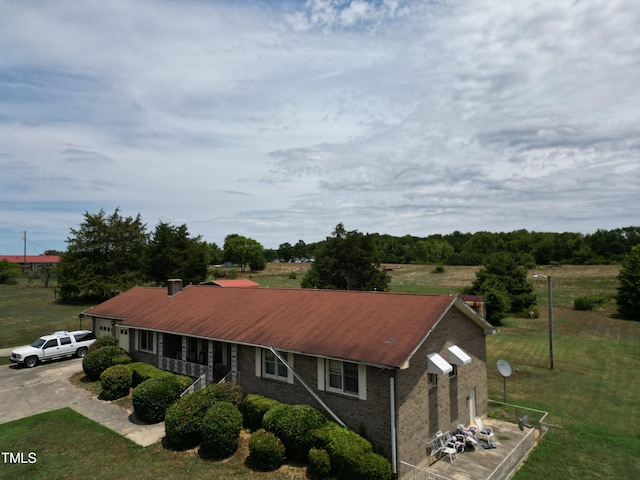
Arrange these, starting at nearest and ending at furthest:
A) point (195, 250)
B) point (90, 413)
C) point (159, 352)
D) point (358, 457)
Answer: point (358, 457), point (90, 413), point (159, 352), point (195, 250)

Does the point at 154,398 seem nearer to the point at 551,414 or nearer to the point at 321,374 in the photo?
the point at 321,374

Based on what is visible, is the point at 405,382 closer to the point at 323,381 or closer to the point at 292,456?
the point at 323,381

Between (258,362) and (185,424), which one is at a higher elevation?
(258,362)

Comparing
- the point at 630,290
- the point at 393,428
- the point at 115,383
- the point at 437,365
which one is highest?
the point at 437,365

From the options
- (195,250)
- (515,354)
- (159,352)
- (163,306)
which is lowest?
(515,354)

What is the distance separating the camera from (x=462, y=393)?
16922 mm

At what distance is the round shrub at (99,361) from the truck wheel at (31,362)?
516cm

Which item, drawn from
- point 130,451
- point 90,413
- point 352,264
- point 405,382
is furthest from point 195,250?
point 405,382

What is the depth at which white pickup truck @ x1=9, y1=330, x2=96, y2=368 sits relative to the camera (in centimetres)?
2550

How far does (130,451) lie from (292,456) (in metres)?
5.84

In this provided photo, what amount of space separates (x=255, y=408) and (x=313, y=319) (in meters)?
4.08

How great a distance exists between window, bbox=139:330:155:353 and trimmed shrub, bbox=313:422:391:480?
13.5m

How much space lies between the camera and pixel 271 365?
16.8 metres

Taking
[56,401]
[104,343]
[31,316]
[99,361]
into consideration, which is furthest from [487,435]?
[31,316]
